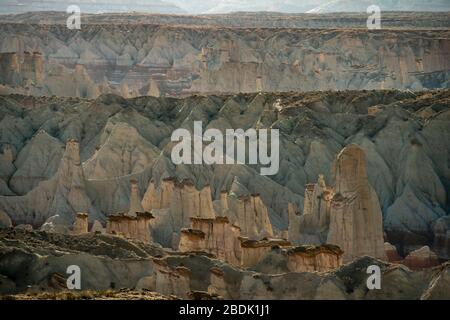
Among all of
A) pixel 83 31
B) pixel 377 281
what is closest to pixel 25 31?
pixel 83 31

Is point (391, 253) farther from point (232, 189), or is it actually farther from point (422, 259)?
point (232, 189)

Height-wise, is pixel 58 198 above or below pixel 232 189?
below

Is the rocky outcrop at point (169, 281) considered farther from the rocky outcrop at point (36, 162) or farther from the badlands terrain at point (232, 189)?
the rocky outcrop at point (36, 162)

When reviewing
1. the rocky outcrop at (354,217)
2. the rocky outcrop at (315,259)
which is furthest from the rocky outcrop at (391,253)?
the rocky outcrop at (315,259)

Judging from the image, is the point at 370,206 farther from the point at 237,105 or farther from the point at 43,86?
the point at 43,86

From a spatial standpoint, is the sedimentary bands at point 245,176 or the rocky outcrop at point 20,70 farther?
the rocky outcrop at point 20,70

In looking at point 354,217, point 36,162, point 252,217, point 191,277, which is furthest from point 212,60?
point 191,277
